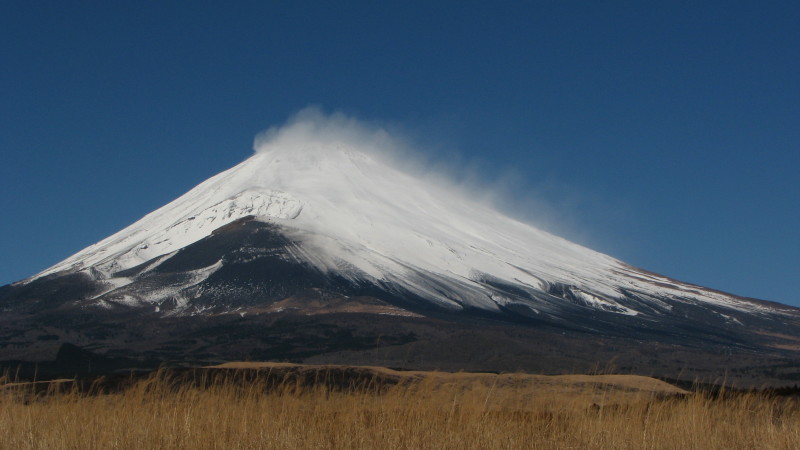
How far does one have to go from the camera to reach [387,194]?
18075 centimetres

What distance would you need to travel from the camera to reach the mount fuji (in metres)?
69.2

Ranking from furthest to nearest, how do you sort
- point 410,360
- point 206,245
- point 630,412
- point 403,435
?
point 206,245 → point 410,360 → point 630,412 → point 403,435

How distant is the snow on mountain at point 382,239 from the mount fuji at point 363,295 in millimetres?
508

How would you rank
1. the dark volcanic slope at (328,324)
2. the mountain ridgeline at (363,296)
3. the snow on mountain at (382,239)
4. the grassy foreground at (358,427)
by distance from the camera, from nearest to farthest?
1. the grassy foreground at (358,427)
2. the dark volcanic slope at (328,324)
3. the mountain ridgeline at (363,296)
4. the snow on mountain at (382,239)

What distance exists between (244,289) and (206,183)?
8751 cm

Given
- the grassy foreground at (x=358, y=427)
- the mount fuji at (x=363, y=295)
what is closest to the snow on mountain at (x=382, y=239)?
the mount fuji at (x=363, y=295)

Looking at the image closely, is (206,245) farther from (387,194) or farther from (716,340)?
(716,340)

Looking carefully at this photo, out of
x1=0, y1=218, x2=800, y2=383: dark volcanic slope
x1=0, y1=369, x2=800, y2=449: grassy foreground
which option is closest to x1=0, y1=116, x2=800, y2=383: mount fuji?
x1=0, y1=218, x2=800, y2=383: dark volcanic slope

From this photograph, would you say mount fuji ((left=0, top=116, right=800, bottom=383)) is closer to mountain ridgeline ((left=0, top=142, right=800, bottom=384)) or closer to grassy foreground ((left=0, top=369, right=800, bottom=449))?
mountain ridgeline ((left=0, top=142, right=800, bottom=384))

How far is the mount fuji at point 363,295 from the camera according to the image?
69.2 metres

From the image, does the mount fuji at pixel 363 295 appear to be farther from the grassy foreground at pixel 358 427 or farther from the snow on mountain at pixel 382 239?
the grassy foreground at pixel 358 427

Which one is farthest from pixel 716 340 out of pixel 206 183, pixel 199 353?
pixel 206 183

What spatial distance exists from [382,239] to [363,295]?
117 feet

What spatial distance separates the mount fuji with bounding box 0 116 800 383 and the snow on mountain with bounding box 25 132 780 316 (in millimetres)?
508
